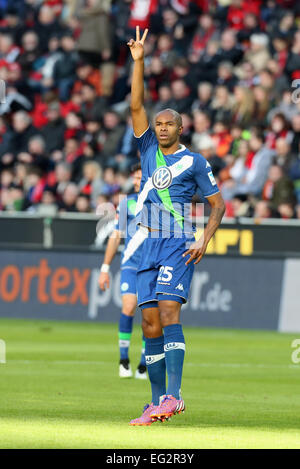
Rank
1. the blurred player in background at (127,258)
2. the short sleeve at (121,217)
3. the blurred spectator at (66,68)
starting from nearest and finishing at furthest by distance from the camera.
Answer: the blurred player in background at (127,258) < the short sleeve at (121,217) < the blurred spectator at (66,68)

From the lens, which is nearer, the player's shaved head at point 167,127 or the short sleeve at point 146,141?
the player's shaved head at point 167,127

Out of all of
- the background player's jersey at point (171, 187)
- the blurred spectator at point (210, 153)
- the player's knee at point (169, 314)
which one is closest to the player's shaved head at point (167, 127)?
the background player's jersey at point (171, 187)

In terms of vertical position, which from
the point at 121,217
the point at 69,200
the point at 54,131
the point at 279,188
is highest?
the point at 54,131

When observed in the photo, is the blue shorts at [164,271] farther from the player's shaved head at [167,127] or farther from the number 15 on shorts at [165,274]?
the player's shaved head at [167,127]

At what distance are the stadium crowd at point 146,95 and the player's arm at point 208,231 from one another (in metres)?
11.8

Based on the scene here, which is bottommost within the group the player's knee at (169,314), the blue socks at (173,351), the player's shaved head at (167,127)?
the blue socks at (173,351)

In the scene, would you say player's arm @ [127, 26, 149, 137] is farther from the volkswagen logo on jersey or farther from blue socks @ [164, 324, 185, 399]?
blue socks @ [164, 324, 185, 399]

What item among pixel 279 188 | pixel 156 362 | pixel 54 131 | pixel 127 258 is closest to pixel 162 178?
pixel 156 362

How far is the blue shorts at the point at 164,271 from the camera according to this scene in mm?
9930

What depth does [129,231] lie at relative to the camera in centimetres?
1478

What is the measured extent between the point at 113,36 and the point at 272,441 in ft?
70.0

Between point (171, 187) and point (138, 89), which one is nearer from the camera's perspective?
point (138, 89)

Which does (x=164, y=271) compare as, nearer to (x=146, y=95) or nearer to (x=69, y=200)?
(x=69, y=200)

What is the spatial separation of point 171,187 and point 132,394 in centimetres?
293
